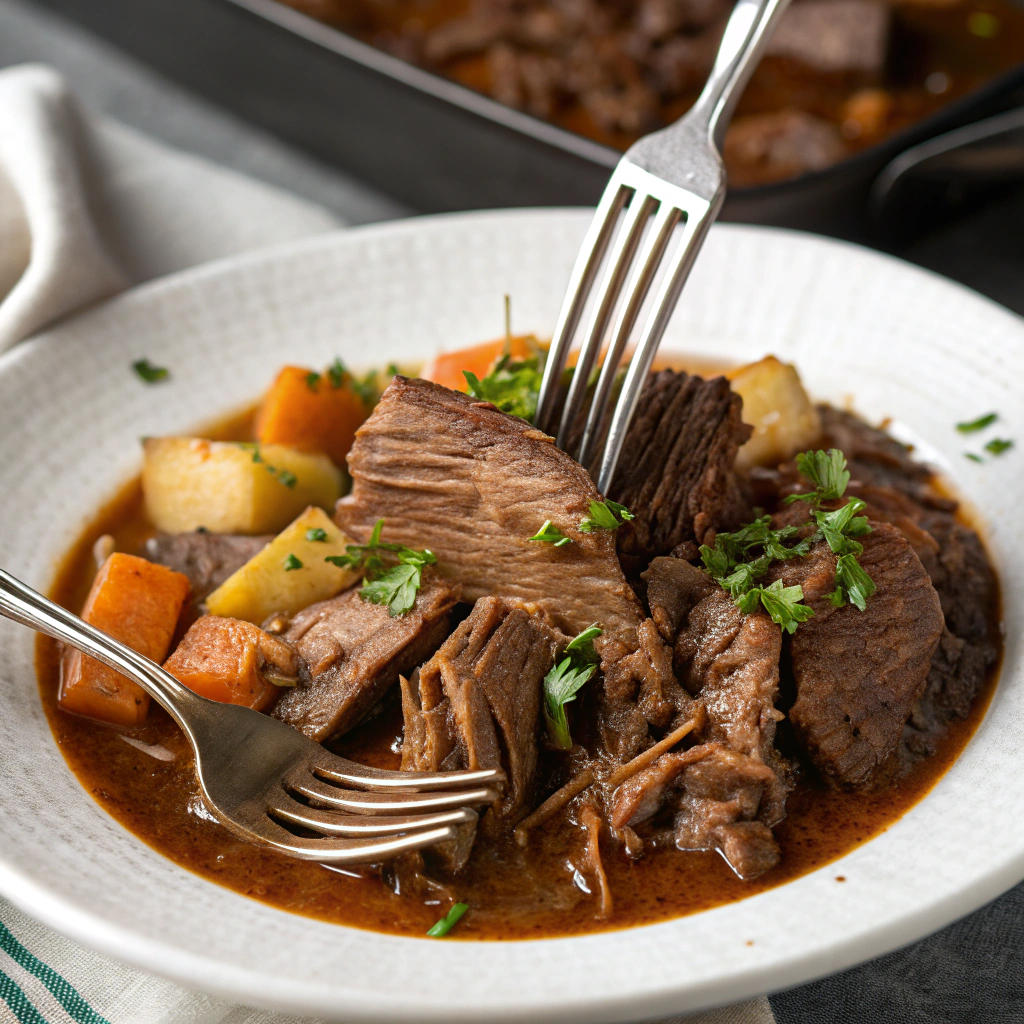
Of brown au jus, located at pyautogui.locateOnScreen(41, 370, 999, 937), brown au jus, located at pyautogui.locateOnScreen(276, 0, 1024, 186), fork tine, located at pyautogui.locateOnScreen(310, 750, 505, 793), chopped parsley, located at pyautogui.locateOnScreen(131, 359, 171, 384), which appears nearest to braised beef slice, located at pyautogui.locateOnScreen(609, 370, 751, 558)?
brown au jus, located at pyautogui.locateOnScreen(41, 370, 999, 937)

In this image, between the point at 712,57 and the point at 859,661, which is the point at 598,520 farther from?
the point at 712,57

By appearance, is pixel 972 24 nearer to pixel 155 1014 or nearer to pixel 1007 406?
pixel 1007 406

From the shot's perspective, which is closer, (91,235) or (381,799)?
(381,799)

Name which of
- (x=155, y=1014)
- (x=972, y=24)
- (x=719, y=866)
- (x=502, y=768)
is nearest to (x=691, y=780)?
(x=719, y=866)

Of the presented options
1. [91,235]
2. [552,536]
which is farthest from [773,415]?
[91,235]

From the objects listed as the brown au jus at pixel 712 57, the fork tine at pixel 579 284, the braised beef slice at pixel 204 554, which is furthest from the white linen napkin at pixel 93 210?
the fork tine at pixel 579 284
